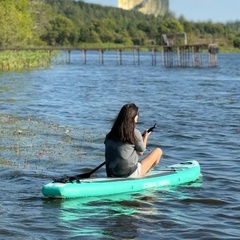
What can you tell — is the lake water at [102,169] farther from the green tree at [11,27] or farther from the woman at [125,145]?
the green tree at [11,27]

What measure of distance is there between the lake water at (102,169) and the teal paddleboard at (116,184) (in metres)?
0.12

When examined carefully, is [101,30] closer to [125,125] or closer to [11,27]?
[11,27]

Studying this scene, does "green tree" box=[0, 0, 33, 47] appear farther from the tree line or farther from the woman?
the woman

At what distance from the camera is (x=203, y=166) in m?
13.2

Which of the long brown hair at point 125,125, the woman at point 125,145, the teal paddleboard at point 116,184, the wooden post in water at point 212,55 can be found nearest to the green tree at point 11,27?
the wooden post in water at point 212,55

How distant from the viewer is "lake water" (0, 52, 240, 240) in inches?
341

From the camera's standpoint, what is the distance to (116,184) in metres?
10.1

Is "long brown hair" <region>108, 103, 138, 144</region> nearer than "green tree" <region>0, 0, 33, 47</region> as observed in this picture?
Yes

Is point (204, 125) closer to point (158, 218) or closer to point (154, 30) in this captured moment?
point (158, 218)

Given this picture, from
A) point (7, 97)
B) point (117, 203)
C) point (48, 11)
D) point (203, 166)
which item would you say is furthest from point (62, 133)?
point (48, 11)

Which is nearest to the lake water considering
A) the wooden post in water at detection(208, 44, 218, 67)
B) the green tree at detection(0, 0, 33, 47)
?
the wooden post in water at detection(208, 44, 218, 67)

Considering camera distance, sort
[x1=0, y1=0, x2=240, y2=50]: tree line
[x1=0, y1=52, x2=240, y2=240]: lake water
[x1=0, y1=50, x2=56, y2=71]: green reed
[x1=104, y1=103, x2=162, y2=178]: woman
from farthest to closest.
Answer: [x1=0, y1=0, x2=240, y2=50]: tree line, [x1=0, y1=50, x2=56, y2=71]: green reed, [x1=104, y1=103, x2=162, y2=178]: woman, [x1=0, y1=52, x2=240, y2=240]: lake water

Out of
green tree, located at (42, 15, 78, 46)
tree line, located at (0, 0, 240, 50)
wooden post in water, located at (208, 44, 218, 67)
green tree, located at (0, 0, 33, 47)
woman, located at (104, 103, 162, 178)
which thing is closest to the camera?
woman, located at (104, 103, 162, 178)

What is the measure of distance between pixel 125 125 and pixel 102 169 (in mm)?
3060
